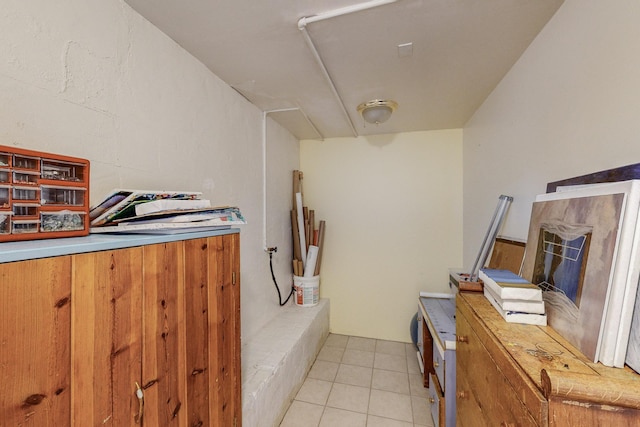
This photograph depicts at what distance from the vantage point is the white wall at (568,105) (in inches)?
34.2

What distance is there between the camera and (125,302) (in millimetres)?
698

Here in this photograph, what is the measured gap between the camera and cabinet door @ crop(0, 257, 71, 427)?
1.57 ft

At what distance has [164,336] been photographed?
82 cm

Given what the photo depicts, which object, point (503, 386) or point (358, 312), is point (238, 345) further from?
point (358, 312)

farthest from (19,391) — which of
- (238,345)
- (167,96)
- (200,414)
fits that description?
(167,96)

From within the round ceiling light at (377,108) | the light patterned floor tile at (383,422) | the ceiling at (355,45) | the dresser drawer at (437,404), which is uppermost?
the ceiling at (355,45)

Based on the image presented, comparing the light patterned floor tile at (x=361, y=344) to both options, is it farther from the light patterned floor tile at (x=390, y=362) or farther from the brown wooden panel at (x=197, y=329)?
the brown wooden panel at (x=197, y=329)

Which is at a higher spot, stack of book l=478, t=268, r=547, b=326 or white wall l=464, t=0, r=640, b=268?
white wall l=464, t=0, r=640, b=268


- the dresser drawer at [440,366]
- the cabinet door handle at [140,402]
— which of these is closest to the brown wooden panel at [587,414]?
the cabinet door handle at [140,402]

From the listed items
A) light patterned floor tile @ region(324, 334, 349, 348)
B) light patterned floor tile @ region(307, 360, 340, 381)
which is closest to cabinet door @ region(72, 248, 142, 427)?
light patterned floor tile @ region(307, 360, 340, 381)

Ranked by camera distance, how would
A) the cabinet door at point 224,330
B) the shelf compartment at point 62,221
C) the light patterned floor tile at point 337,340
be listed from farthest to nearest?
the light patterned floor tile at point 337,340 → the cabinet door at point 224,330 → the shelf compartment at point 62,221

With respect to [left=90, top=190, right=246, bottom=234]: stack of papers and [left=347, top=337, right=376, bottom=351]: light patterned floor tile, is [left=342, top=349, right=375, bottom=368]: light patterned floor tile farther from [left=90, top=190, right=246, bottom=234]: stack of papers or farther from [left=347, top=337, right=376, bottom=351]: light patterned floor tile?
[left=90, top=190, right=246, bottom=234]: stack of papers

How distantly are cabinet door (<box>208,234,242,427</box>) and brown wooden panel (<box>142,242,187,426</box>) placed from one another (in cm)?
16

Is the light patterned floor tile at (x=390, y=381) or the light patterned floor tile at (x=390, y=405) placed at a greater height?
the light patterned floor tile at (x=390, y=381)
